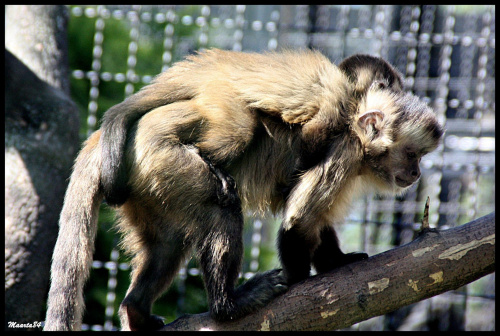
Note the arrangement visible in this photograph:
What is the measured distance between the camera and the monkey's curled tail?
11.1 ft

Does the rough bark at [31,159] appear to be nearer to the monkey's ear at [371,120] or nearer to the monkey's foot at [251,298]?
the monkey's foot at [251,298]

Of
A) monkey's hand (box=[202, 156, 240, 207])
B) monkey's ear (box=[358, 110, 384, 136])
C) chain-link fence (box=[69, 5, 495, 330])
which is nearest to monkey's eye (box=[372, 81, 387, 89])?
monkey's ear (box=[358, 110, 384, 136])

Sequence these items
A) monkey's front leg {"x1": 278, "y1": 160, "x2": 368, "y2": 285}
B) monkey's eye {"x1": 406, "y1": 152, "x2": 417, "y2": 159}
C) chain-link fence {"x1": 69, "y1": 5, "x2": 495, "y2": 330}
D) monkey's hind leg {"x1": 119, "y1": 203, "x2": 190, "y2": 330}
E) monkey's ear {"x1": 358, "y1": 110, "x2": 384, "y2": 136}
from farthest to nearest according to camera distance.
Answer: chain-link fence {"x1": 69, "y1": 5, "x2": 495, "y2": 330} < monkey's eye {"x1": 406, "y1": 152, "x2": 417, "y2": 159} < monkey's ear {"x1": 358, "y1": 110, "x2": 384, "y2": 136} < monkey's hind leg {"x1": 119, "y1": 203, "x2": 190, "y2": 330} < monkey's front leg {"x1": 278, "y1": 160, "x2": 368, "y2": 285}

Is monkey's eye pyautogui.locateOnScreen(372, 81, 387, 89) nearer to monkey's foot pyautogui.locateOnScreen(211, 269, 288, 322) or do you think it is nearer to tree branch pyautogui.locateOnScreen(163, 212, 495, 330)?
tree branch pyautogui.locateOnScreen(163, 212, 495, 330)

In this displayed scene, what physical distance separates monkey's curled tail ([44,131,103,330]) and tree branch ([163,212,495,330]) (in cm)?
108

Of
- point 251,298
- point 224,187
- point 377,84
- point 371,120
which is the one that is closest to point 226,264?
point 251,298

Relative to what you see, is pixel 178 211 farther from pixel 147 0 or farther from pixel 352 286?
pixel 147 0

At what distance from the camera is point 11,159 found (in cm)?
523

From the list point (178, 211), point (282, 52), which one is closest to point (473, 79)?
point (282, 52)

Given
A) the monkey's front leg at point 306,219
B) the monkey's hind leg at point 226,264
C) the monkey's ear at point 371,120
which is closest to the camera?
the monkey's hind leg at point 226,264

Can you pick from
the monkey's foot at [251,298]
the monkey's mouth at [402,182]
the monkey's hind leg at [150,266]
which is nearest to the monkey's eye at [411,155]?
the monkey's mouth at [402,182]

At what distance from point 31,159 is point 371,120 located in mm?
3122

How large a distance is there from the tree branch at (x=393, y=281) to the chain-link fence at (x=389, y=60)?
336cm

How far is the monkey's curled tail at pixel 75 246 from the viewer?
3389 mm
